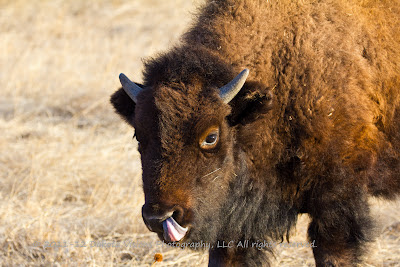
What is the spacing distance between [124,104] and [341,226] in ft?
6.41

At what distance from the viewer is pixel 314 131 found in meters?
4.07

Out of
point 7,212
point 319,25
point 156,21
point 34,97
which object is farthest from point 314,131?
point 156,21

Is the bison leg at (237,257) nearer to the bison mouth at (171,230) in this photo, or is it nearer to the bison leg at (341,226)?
the bison leg at (341,226)

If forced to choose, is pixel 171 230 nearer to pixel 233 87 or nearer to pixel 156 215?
pixel 156 215

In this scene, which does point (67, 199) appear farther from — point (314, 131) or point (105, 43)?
point (105, 43)

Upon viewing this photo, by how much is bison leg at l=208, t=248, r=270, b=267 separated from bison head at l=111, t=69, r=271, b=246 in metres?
0.67

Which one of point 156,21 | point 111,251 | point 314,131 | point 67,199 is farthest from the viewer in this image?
point 156,21

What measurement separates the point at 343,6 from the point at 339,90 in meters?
0.80

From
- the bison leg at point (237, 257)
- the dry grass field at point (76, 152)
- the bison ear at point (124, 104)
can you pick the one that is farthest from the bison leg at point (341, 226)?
the bison ear at point (124, 104)

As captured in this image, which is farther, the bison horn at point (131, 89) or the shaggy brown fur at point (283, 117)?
the bison horn at point (131, 89)

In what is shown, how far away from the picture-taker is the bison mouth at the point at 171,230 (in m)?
3.56

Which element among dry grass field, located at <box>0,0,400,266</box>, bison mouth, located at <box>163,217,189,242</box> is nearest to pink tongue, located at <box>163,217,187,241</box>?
bison mouth, located at <box>163,217,189,242</box>

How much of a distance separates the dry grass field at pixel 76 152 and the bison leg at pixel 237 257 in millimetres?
526

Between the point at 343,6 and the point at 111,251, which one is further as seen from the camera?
the point at 111,251
